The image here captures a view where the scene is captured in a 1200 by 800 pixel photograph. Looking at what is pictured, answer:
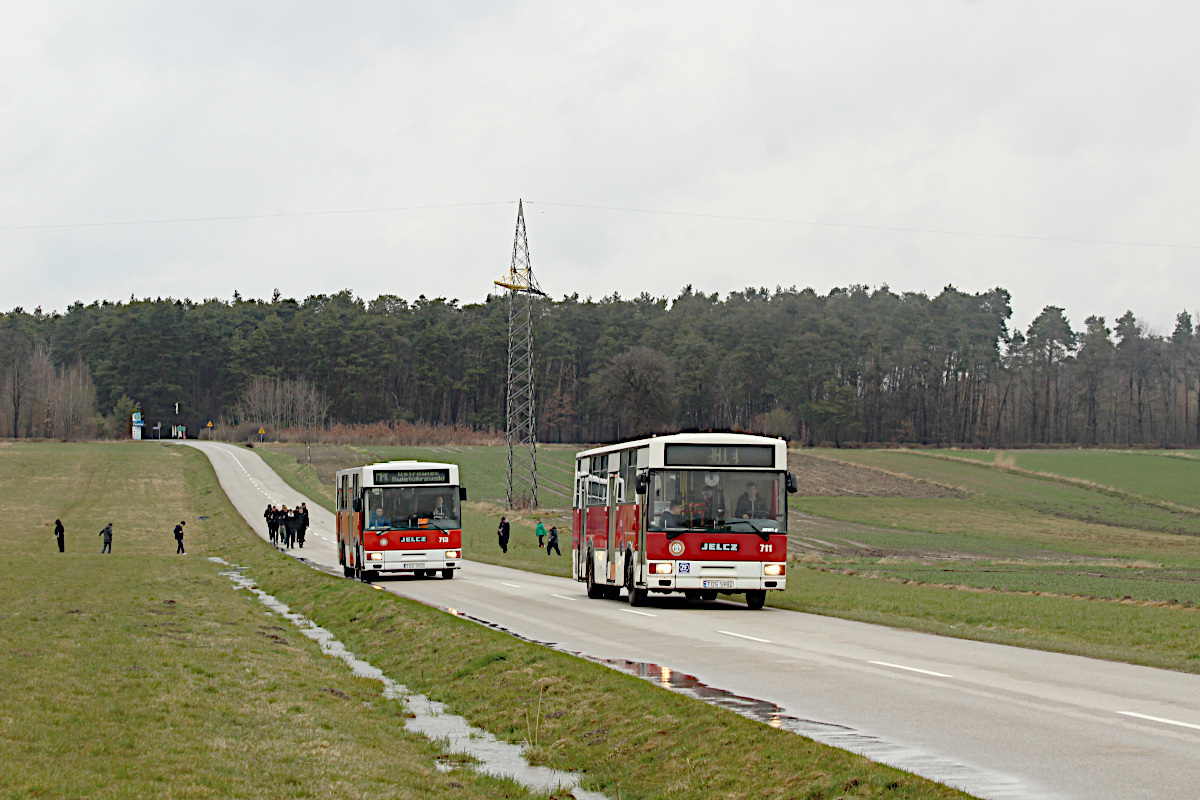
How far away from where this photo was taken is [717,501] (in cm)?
2311

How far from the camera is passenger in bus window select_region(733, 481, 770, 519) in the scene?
2306 cm

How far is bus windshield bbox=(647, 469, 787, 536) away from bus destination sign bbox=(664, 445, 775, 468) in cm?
16

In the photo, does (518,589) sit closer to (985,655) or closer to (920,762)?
(985,655)

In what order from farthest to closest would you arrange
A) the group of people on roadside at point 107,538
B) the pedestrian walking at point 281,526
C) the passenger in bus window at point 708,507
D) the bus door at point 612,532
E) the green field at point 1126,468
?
the green field at point 1126,468, the pedestrian walking at point 281,526, the group of people on roadside at point 107,538, the bus door at point 612,532, the passenger in bus window at point 708,507

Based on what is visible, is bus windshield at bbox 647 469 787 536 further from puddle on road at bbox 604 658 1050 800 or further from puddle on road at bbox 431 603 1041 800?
puddle on road at bbox 604 658 1050 800

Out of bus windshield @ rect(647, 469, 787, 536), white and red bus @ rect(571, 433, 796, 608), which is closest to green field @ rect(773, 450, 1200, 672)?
white and red bus @ rect(571, 433, 796, 608)

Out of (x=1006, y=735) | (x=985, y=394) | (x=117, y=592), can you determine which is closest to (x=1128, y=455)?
(x=985, y=394)

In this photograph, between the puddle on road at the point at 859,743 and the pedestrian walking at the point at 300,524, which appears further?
the pedestrian walking at the point at 300,524

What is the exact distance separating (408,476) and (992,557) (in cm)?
2565

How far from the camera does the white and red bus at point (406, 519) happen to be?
34.3 meters

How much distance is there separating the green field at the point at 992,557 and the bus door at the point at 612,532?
3679mm

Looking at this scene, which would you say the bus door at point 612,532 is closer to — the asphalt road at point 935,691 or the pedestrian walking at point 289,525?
the asphalt road at point 935,691

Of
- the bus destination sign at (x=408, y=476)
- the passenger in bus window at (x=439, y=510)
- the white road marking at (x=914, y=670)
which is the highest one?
the bus destination sign at (x=408, y=476)

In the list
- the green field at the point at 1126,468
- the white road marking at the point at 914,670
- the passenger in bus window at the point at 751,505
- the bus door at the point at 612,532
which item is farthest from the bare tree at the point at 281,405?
the white road marking at the point at 914,670
